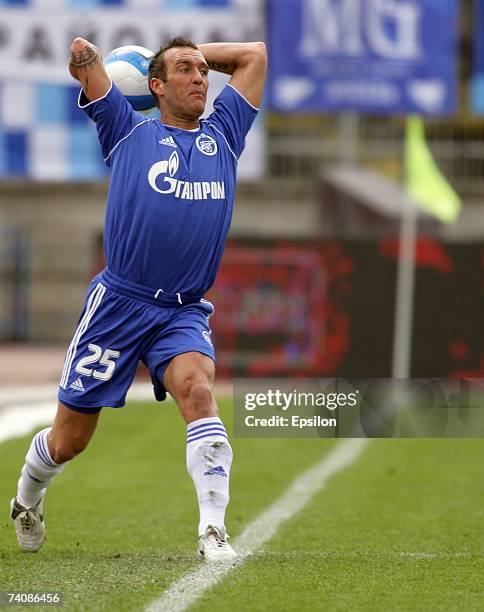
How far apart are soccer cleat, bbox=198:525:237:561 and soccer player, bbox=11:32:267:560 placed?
27cm

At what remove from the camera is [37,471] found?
6613 mm

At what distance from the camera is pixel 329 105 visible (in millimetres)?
22891

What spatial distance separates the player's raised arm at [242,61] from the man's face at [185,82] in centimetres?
38

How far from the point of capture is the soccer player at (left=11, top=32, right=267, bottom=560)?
20.6 ft

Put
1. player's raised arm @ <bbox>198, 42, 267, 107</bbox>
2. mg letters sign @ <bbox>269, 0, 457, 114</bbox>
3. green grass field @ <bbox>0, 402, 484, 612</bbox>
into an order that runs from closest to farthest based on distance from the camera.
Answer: green grass field @ <bbox>0, 402, 484, 612</bbox>, player's raised arm @ <bbox>198, 42, 267, 107</bbox>, mg letters sign @ <bbox>269, 0, 457, 114</bbox>

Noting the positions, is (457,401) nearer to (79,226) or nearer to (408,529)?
(408,529)

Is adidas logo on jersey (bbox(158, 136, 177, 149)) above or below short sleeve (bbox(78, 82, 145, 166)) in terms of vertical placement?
below

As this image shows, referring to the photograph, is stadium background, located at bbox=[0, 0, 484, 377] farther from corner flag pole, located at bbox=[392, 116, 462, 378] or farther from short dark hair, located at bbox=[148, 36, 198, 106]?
short dark hair, located at bbox=[148, 36, 198, 106]

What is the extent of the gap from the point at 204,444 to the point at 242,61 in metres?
1.93

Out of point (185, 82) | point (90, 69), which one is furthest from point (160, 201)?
point (90, 69)

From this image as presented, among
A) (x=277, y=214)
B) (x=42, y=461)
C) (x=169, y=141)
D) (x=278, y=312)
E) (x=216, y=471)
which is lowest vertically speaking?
(x=278, y=312)

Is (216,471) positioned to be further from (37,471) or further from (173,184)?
(173,184)

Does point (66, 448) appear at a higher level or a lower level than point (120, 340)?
lower

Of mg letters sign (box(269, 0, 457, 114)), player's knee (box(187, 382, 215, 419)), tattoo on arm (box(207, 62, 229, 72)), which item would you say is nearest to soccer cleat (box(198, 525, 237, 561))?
player's knee (box(187, 382, 215, 419))
